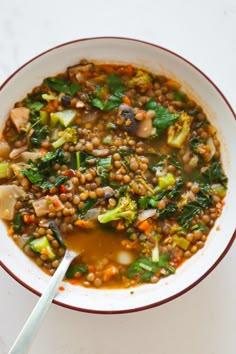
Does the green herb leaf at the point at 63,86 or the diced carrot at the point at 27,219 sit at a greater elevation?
the green herb leaf at the point at 63,86

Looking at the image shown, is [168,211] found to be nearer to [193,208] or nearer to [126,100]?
[193,208]

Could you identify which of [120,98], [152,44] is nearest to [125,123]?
[120,98]

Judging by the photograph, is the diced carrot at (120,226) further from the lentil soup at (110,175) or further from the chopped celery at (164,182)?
the chopped celery at (164,182)

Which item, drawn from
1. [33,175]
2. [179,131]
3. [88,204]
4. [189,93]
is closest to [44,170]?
[33,175]

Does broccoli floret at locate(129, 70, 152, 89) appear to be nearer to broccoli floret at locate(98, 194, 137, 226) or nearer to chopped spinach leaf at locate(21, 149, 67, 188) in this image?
chopped spinach leaf at locate(21, 149, 67, 188)

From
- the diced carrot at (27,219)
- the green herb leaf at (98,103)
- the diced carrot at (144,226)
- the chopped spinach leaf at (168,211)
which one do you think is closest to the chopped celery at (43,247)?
the diced carrot at (27,219)

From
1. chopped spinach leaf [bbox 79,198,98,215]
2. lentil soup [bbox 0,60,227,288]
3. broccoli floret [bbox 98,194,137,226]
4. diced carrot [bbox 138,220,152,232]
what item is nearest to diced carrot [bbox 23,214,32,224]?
lentil soup [bbox 0,60,227,288]

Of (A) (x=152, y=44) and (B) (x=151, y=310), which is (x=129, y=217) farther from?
(A) (x=152, y=44)
